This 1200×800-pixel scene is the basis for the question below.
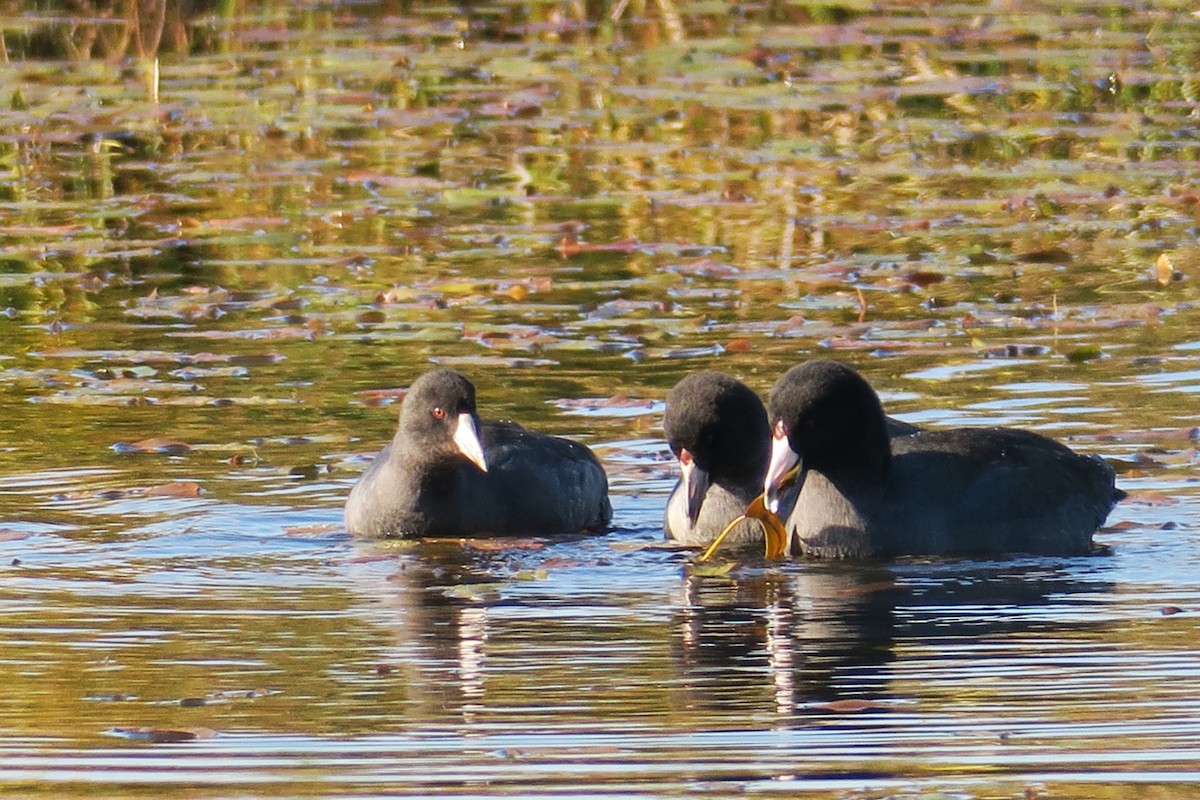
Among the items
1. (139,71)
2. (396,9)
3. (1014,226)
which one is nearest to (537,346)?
(1014,226)

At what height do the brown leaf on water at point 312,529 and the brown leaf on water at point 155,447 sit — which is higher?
the brown leaf on water at point 155,447

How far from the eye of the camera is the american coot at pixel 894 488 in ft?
33.5

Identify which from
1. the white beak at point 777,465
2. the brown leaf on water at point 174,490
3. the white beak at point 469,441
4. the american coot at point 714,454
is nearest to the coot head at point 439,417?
the white beak at point 469,441

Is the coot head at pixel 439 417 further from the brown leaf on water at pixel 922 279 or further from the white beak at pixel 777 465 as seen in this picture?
the brown leaf on water at pixel 922 279

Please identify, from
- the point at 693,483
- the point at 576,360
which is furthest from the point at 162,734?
the point at 576,360

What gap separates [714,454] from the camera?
34.5ft

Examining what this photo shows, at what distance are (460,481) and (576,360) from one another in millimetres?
2545

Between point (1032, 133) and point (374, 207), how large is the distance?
553 centimetres

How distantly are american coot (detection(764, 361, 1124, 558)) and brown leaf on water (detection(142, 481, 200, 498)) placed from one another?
2.60m

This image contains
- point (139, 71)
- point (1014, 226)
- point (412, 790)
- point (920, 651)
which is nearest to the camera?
point (412, 790)

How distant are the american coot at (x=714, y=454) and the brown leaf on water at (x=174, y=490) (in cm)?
208

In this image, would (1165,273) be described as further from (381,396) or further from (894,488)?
(894,488)

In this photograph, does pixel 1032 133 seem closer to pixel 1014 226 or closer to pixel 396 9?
pixel 1014 226

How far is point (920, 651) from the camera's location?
854cm
